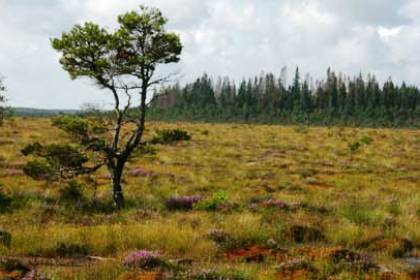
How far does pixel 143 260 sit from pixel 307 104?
11906cm

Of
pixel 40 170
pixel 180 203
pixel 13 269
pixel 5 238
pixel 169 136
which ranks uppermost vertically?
pixel 169 136

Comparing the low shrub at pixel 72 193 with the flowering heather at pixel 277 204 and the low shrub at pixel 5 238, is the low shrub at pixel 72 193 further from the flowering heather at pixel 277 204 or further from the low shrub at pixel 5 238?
the low shrub at pixel 5 238

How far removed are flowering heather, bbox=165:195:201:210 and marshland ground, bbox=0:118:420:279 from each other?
0.16m

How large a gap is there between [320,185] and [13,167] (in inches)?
488

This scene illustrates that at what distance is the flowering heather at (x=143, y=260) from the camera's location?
902 centimetres

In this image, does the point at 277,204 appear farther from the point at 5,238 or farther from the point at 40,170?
the point at 5,238

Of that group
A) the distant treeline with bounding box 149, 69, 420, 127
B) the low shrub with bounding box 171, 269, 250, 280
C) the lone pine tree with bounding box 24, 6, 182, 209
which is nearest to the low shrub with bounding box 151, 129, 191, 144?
the lone pine tree with bounding box 24, 6, 182, 209

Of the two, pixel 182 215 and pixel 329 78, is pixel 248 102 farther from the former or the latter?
pixel 182 215

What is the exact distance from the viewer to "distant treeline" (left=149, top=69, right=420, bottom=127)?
10819 cm

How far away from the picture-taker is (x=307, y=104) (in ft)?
413

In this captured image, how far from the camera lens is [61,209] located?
15594 millimetres

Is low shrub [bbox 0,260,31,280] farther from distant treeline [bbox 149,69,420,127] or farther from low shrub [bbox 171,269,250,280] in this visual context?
distant treeline [bbox 149,69,420,127]

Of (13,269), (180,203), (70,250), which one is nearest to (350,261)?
(70,250)

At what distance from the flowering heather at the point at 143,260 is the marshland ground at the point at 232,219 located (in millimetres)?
221
